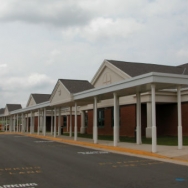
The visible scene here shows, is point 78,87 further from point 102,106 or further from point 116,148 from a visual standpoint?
point 116,148

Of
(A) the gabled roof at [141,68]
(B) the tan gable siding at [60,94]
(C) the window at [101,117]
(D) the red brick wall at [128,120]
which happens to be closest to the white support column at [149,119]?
(D) the red brick wall at [128,120]

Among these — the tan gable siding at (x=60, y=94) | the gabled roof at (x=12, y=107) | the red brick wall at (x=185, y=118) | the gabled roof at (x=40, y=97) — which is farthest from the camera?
the gabled roof at (x=12, y=107)

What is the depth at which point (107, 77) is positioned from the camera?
1358 inches

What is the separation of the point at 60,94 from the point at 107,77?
19.7ft

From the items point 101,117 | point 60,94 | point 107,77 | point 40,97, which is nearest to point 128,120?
point 107,77

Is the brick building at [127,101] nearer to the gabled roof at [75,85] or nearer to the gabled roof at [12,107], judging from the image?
the gabled roof at [75,85]

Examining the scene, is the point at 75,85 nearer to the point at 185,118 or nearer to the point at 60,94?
the point at 60,94

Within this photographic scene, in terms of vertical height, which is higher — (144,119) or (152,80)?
(152,80)

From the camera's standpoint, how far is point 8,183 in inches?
363

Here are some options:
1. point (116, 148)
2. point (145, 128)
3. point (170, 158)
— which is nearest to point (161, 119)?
point (145, 128)

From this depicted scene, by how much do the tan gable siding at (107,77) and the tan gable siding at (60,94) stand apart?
5.62m

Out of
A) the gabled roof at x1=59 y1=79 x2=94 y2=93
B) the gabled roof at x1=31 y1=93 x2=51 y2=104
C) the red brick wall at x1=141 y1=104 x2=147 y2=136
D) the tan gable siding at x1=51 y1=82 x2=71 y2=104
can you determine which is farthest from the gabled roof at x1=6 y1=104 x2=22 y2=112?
the red brick wall at x1=141 y1=104 x2=147 y2=136

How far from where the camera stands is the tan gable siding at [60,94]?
29.2 meters

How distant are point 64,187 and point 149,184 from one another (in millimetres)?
2361
